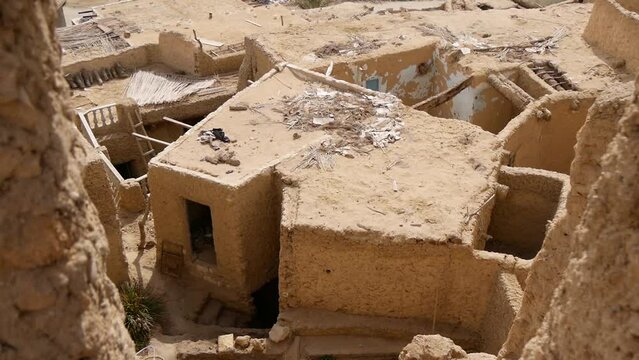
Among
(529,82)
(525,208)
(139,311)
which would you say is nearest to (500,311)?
(525,208)

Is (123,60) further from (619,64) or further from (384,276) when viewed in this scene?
(619,64)

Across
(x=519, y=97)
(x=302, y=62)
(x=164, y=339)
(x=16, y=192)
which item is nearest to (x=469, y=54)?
(x=519, y=97)

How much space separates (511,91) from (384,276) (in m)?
6.29

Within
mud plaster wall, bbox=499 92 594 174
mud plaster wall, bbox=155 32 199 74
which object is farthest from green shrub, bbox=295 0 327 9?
mud plaster wall, bbox=499 92 594 174

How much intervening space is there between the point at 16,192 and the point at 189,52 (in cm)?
1495

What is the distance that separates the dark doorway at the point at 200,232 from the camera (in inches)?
488

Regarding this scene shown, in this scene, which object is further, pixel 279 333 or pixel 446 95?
pixel 446 95

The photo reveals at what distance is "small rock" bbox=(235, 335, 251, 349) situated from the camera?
1056 cm

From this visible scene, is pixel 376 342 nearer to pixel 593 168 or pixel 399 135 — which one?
pixel 399 135

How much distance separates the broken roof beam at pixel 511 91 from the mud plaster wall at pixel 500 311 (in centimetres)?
553

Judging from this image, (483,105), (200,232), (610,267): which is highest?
(610,267)

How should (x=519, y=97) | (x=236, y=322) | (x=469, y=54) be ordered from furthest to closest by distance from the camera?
(x=469, y=54) < (x=519, y=97) < (x=236, y=322)

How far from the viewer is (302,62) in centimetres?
1543

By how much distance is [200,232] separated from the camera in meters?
12.9
